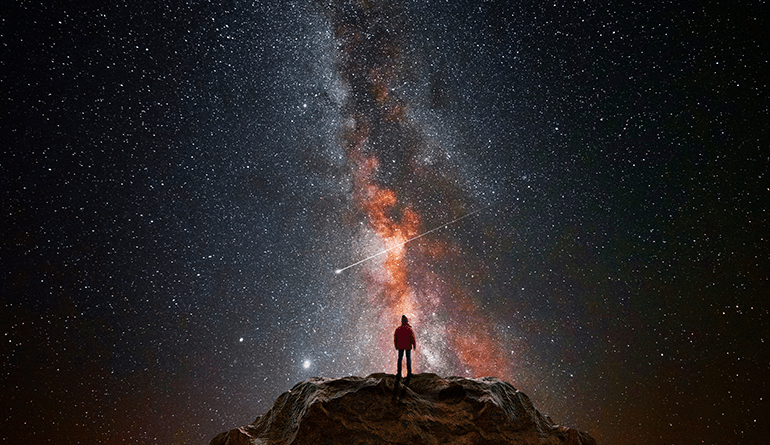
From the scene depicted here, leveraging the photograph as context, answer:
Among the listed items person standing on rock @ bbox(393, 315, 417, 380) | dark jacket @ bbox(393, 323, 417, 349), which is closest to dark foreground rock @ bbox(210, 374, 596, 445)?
person standing on rock @ bbox(393, 315, 417, 380)

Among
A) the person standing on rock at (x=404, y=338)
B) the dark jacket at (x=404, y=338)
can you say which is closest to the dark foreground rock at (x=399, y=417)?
the person standing on rock at (x=404, y=338)

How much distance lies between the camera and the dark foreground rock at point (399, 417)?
12.2 metres

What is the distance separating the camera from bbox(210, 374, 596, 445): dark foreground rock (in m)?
12.2

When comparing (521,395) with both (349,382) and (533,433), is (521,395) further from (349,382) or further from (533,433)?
(349,382)

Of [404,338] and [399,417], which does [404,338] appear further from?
[399,417]

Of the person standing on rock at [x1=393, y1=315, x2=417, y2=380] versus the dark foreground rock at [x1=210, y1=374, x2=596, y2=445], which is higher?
the person standing on rock at [x1=393, y1=315, x2=417, y2=380]

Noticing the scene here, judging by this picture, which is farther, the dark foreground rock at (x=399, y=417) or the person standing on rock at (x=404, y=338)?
the person standing on rock at (x=404, y=338)

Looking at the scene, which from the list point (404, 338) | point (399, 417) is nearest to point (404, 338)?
point (404, 338)

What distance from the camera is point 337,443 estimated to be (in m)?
12.0

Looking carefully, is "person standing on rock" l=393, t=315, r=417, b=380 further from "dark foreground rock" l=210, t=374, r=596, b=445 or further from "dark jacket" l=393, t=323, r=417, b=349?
"dark foreground rock" l=210, t=374, r=596, b=445

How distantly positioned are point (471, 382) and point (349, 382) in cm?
371

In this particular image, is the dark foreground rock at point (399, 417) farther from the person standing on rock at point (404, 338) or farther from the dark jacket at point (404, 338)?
the dark jacket at point (404, 338)

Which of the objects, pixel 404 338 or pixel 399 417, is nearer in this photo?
pixel 399 417

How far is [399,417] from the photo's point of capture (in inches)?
496
